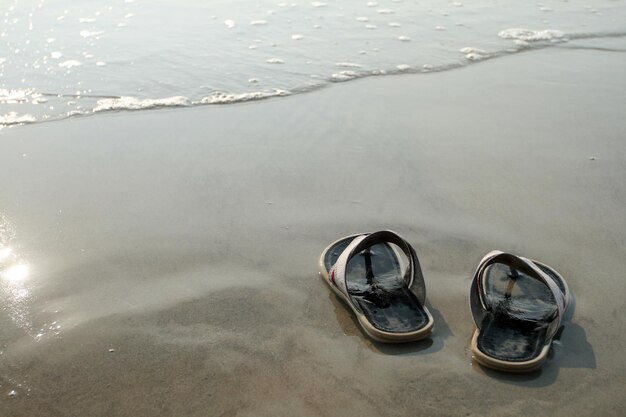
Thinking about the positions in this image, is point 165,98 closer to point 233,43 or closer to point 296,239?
point 233,43

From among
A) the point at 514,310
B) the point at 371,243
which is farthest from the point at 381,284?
the point at 514,310

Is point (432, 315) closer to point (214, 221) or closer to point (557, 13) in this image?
point (214, 221)

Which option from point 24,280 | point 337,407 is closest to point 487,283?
point 337,407

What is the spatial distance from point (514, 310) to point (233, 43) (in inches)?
183

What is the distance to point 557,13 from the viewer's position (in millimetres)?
7543

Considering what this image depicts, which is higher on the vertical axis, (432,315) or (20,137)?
(20,137)

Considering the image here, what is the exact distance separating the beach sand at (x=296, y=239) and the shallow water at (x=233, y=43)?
17.5 inches

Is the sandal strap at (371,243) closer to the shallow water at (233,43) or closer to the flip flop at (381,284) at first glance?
the flip flop at (381,284)

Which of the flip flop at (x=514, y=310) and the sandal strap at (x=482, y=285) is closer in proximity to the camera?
the flip flop at (x=514, y=310)

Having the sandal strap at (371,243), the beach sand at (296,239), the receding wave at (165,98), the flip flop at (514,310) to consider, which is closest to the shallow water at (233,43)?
the receding wave at (165,98)

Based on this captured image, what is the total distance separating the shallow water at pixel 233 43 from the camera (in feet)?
17.4

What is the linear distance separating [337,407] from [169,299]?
3.25ft

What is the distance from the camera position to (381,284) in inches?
116

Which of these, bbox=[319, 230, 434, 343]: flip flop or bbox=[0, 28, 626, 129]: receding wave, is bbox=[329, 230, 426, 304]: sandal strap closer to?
bbox=[319, 230, 434, 343]: flip flop
